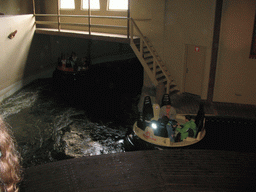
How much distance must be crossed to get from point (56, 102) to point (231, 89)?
7818mm

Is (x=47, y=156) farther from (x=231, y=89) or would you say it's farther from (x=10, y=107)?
(x=231, y=89)

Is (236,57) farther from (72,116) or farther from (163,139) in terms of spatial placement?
(72,116)

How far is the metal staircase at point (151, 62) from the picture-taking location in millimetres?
11438

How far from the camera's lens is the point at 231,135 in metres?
8.23

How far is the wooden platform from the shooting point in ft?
14.5

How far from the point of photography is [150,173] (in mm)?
4781

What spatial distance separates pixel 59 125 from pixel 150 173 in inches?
240

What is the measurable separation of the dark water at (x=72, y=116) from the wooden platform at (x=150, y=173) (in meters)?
2.91

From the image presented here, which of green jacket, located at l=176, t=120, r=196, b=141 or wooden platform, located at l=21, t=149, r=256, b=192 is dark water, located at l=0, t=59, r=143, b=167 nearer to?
green jacket, located at l=176, t=120, r=196, b=141

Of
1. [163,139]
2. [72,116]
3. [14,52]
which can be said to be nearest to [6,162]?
[163,139]

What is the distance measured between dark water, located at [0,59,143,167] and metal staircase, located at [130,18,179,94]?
1.65 meters

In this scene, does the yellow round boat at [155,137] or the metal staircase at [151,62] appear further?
the metal staircase at [151,62]

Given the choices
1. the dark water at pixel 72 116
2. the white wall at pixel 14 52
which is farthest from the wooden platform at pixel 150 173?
the white wall at pixel 14 52

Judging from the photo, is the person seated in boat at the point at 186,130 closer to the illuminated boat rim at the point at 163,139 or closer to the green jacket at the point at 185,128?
the green jacket at the point at 185,128
